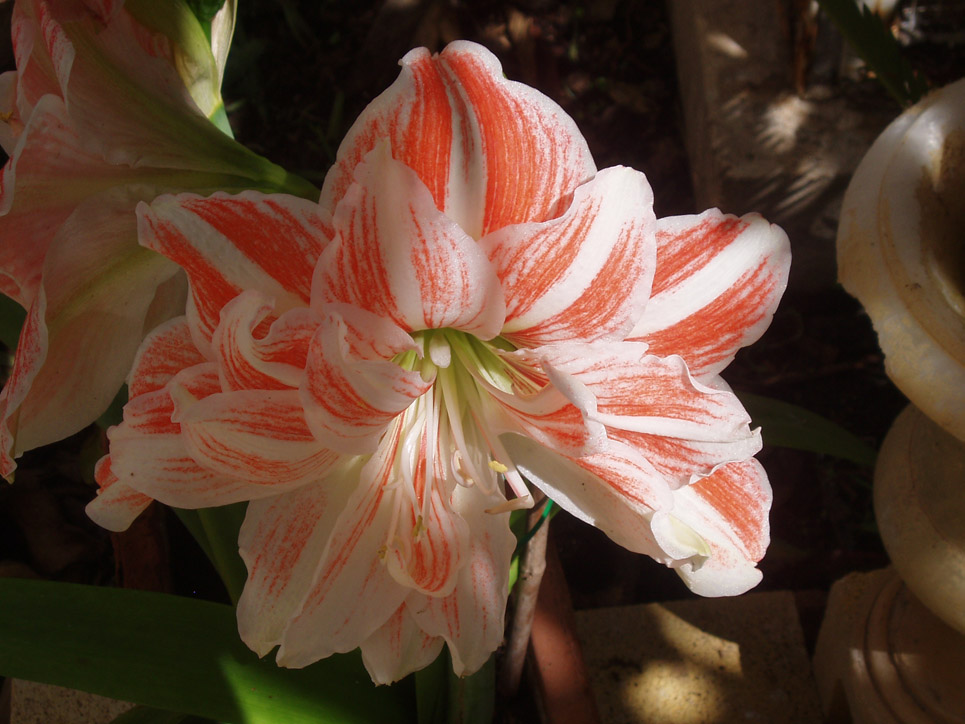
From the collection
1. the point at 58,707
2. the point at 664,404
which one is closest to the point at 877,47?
the point at 664,404

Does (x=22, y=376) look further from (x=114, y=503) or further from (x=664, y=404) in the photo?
(x=664, y=404)

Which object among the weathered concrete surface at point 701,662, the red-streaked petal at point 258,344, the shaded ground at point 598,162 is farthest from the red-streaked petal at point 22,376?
the weathered concrete surface at point 701,662

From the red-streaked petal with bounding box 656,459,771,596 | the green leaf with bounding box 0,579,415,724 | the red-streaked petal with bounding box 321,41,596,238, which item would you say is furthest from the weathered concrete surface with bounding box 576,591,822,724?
the red-streaked petal with bounding box 321,41,596,238

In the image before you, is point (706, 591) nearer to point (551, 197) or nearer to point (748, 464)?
point (748, 464)

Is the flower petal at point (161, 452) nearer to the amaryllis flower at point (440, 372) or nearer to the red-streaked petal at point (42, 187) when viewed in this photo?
the amaryllis flower at point (440, 372)

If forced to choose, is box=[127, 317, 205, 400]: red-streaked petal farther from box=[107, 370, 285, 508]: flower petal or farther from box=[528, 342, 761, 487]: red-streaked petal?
box=[528, 342, 761, 487]: red-streaked petal

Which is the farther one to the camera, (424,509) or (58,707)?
(58,707)
